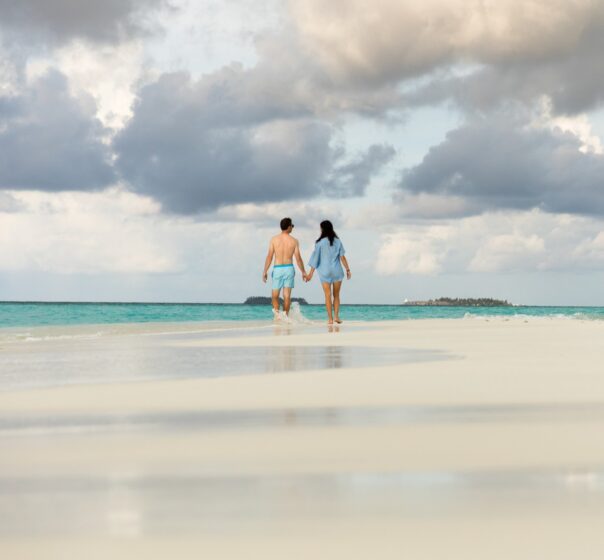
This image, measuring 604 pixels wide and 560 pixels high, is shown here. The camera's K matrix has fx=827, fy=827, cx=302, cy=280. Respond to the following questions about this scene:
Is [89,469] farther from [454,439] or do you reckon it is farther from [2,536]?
[454,439]

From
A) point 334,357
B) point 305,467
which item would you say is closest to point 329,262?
point 334,357

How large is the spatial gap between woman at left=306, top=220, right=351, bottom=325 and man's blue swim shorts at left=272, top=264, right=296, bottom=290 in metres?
0.35

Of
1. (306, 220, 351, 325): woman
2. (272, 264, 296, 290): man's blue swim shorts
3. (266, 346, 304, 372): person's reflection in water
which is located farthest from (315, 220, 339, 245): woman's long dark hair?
(266, 346, 304, 372): person's reflection in water

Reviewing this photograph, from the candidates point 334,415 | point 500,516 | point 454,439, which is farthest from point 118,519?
point 334,415

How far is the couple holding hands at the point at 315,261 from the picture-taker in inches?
623

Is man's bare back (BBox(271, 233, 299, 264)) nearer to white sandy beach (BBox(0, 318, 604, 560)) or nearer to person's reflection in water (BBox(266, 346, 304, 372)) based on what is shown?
person's reflection in water (BBox(266, 346, 304, 372))

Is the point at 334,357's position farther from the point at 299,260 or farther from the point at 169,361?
the point at 299,260

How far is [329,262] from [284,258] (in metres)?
0.87

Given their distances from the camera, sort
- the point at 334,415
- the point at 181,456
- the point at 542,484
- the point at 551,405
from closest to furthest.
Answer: the point at 542,484 < the point at 181,456 < the point at 334,415 < the point at 551,405

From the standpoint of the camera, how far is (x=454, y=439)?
2.98m

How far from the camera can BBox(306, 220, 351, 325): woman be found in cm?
1592

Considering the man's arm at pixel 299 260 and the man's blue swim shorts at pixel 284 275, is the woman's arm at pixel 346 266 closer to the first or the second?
the man's arm at pixel 299 260

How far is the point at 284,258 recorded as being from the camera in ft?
52.1

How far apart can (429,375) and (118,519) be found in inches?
142
